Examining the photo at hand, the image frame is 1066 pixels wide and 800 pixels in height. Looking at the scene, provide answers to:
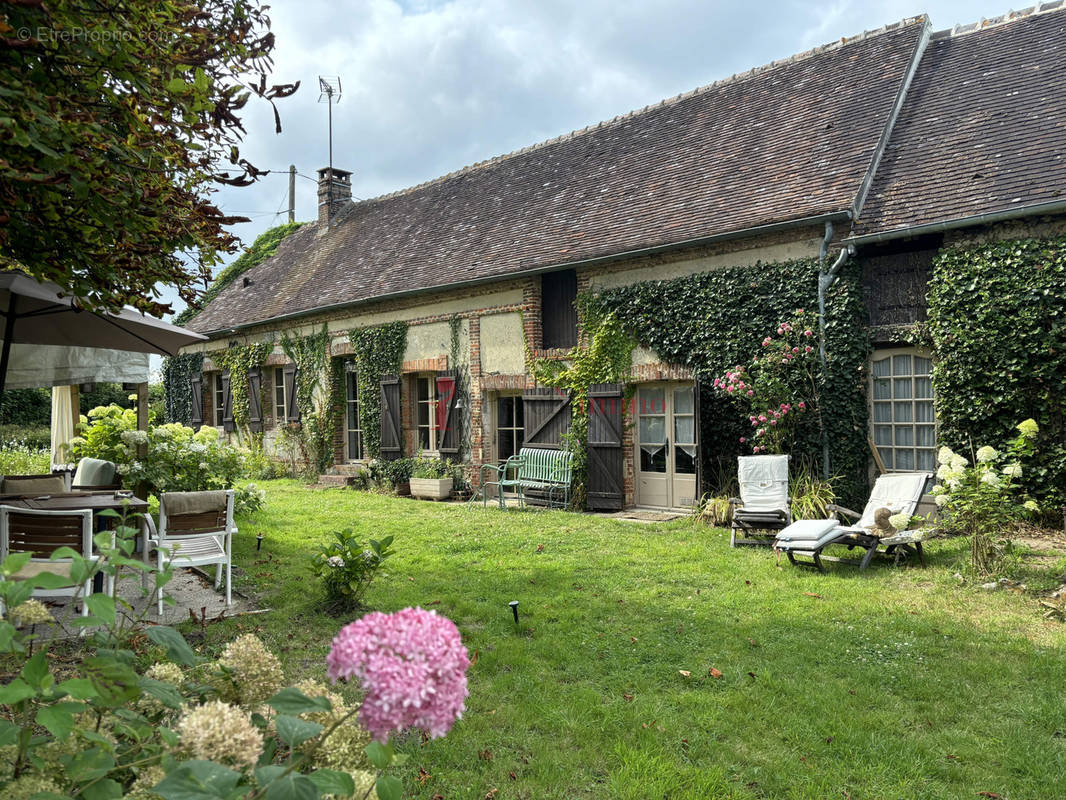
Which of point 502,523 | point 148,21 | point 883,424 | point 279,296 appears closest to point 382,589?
point 502,523

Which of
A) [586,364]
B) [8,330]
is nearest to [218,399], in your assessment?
[586,364]

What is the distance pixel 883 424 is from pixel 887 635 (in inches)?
198

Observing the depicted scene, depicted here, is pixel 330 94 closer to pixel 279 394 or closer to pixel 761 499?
pixel 279 394

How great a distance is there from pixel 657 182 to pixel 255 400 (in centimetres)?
1131

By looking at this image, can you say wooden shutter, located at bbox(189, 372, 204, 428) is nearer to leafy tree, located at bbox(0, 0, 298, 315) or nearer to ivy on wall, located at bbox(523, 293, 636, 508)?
ivy on wall, located at bbox(523, 293, 636, 508)

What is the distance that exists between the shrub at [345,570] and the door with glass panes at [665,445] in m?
5.96

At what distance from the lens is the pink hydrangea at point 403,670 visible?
107 cm

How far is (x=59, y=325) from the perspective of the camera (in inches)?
226

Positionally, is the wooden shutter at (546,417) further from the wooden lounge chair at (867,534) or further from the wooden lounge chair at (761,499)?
the wooden lounge chair at (867,534)

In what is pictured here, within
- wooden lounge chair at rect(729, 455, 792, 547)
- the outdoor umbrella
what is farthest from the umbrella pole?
wooden lounge chair at rect(729, 455, 792, 547)

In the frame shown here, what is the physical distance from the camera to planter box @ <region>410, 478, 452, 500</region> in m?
12.6

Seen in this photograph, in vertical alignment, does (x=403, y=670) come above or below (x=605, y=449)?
above

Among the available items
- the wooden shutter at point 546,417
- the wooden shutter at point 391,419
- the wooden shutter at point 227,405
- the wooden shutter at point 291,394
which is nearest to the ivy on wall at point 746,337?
the wooden shutter at point 546,417

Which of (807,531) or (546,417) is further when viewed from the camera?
(546,417)
